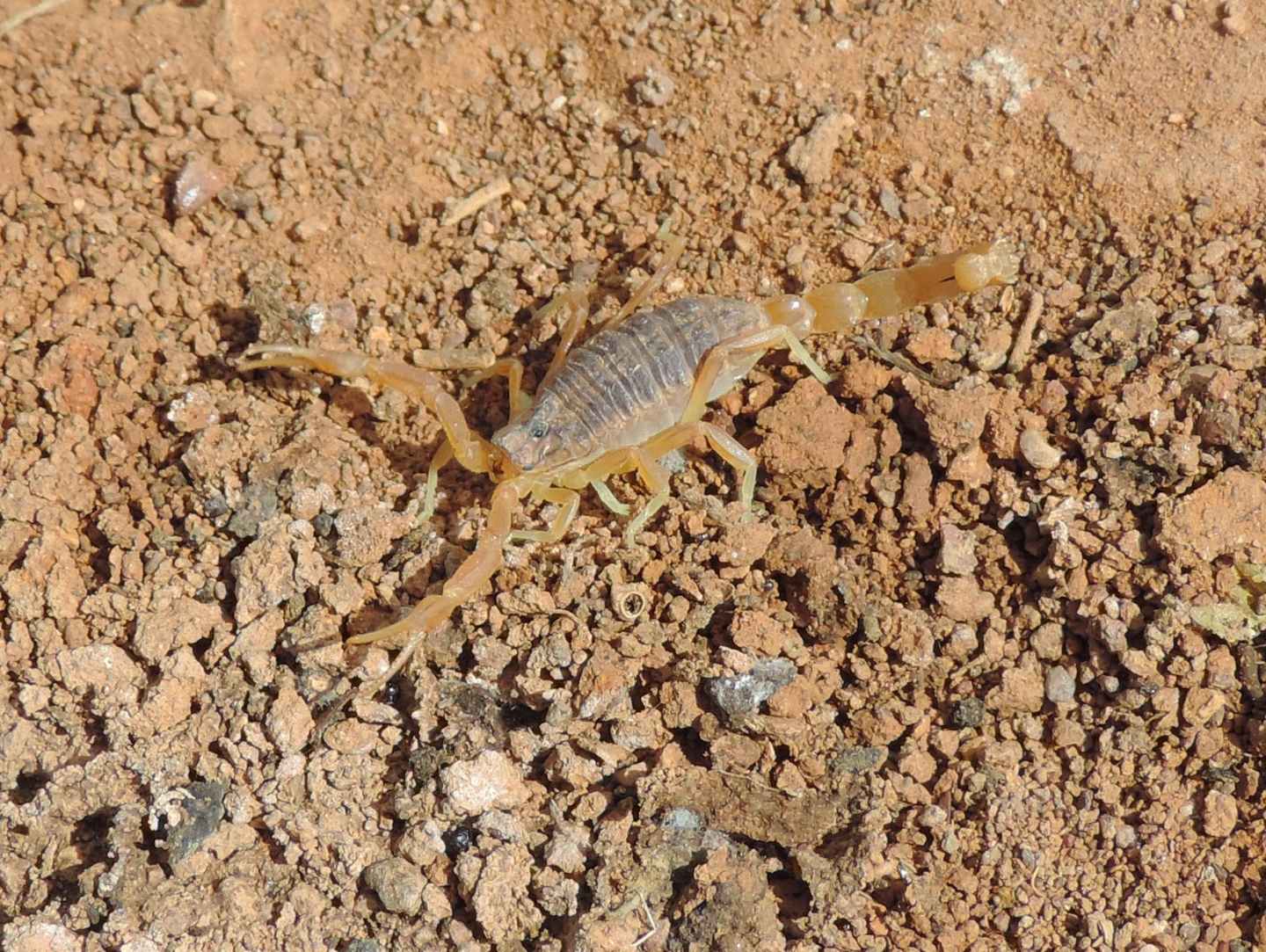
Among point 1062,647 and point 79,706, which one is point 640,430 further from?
point 79,706

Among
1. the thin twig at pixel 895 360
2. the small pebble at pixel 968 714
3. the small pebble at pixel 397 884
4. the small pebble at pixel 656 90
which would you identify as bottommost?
the small pebble at pixel 397 884

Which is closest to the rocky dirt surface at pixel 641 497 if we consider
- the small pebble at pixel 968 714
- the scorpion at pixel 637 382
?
the small pebble at pixel 968 714

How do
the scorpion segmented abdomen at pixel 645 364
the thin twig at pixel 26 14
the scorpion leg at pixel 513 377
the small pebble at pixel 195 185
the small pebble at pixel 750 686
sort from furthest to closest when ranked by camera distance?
the thin twig at pixel 26 14, the small pebble at pixel 195 185, the scorpion leg at pixel 513 377, the scorpion segmented abdomen at pixel 645 364, the small pebble at pixel 750 686

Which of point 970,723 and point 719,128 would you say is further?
point 719,128

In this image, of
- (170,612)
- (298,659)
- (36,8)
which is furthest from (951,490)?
(36,8)

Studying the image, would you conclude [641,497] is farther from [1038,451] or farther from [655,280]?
[1038,451]

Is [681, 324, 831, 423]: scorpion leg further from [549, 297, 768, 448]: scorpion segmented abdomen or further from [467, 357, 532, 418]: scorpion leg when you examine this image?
[467, 357, 532, 418]: scorpion leg

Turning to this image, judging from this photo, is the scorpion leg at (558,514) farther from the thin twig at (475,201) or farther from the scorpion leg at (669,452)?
the thin twig at (475,201)
